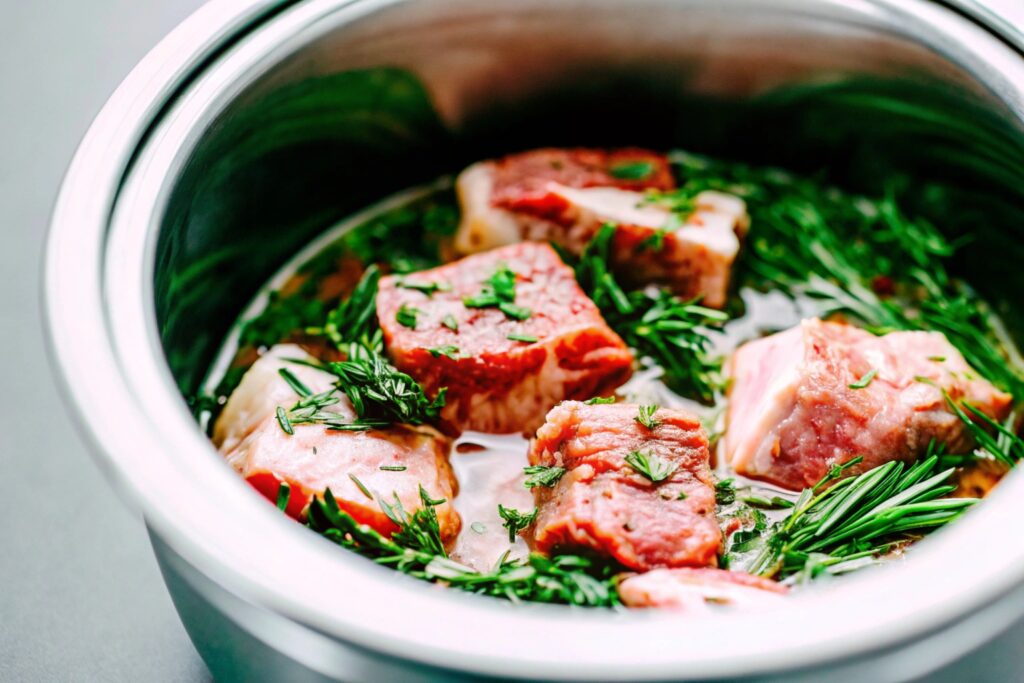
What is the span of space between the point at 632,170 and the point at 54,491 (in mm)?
1212

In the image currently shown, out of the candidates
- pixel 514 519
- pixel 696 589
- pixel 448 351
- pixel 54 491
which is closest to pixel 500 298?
pixel 448 351

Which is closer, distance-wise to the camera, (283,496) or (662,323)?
(283,496)

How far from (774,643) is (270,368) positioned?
37.8 inches

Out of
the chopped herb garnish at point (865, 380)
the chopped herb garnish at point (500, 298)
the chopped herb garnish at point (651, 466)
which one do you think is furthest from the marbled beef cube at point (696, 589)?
the chopped herb garnish at point (500, 298)

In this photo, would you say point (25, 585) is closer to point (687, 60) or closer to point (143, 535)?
point (143, 535)

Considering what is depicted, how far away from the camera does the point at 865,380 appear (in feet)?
5.32

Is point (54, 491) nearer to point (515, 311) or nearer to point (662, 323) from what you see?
point (515, 311)

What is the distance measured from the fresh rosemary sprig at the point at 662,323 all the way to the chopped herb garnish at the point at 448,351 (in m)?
0.31

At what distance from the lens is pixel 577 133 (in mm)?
2221

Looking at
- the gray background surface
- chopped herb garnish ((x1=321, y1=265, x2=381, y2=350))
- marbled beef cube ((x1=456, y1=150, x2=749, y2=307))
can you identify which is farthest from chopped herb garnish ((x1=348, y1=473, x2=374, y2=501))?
marbled beef cube ((x1=456, y1=150, x2=749, y2=307))

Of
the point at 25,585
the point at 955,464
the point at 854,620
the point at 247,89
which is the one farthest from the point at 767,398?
the point at 25,585

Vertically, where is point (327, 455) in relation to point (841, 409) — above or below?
below

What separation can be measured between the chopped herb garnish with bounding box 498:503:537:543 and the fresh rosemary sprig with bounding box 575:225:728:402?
0.39m

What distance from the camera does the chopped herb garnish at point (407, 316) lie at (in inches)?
66.6
